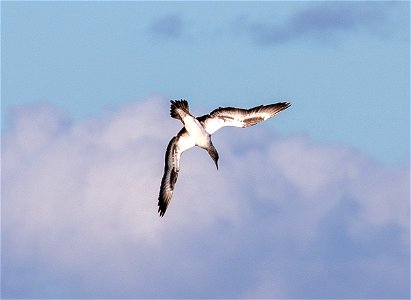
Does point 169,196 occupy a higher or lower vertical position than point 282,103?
lower

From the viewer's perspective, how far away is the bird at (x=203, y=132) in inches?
1524

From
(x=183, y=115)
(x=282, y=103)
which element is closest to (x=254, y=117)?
(x=282, y=103)

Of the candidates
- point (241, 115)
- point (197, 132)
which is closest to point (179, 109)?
point (197, 132)

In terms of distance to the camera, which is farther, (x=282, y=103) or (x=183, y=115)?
(x=282, y=103)

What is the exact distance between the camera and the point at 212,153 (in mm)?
38875

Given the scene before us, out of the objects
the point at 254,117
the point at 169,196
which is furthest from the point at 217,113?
the point at 169,196

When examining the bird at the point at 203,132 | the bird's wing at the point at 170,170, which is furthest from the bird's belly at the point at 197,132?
the bird's wing at the point at 170,170

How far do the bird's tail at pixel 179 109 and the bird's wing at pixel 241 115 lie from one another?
2195 mm

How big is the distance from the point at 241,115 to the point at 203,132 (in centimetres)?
273

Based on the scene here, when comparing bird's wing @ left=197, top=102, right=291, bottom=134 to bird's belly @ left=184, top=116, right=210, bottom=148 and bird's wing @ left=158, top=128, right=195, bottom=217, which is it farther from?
bird's wing @ left=158, top=128, right=195, bottom=217

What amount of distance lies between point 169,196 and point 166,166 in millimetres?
1406

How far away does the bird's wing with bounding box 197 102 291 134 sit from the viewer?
39.8m

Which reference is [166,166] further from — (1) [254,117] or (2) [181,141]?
(1) [254,117]

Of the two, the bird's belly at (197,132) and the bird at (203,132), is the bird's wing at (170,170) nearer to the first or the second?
the bird at (203,132)
